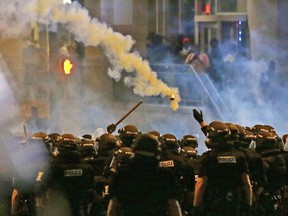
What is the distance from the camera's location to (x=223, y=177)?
9.20m

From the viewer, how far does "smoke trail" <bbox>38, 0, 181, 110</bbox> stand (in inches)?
707

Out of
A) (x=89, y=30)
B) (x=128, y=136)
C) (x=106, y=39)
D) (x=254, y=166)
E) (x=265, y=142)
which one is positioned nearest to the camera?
(x=254, y=166)

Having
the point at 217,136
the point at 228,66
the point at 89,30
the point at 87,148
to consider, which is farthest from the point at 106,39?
the point at 217,136

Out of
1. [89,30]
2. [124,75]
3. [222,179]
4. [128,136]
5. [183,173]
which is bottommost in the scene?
[124,75]

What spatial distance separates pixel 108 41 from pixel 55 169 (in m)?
9.45

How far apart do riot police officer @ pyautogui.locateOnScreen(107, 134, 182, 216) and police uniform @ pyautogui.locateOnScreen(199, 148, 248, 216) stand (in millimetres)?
1578

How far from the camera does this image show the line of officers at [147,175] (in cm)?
766

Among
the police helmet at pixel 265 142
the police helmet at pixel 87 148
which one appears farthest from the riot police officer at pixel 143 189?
the police helmet at pixel 265 142

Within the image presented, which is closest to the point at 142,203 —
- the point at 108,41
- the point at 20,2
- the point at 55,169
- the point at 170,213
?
the point at 170,213

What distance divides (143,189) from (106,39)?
431 inches

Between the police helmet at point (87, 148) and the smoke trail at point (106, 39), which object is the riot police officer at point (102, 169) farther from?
the smoke trail at point (106, 39)

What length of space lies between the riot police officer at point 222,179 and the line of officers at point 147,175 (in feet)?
0.04

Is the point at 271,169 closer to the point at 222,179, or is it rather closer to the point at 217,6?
the point at 222,179

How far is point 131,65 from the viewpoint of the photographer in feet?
61.1
